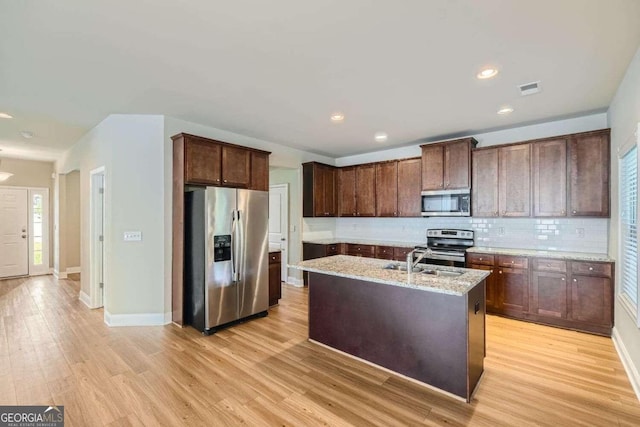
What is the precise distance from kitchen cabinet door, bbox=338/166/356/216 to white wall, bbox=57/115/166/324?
3.54m

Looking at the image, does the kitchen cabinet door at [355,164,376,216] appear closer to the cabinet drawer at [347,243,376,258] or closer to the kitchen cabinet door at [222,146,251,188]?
the cabinet drawer at [347,243,376,258]

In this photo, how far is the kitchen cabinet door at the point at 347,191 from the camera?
6164 mm

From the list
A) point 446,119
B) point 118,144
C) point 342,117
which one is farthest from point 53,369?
point 446,119

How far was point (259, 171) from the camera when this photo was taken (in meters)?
4.62

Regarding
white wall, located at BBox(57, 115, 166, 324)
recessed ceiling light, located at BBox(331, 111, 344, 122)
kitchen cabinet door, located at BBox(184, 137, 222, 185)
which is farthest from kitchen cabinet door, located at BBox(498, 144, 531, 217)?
white wall, located at BBox(57, 115, 166, 324)

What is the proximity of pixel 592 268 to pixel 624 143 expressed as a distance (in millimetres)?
1507

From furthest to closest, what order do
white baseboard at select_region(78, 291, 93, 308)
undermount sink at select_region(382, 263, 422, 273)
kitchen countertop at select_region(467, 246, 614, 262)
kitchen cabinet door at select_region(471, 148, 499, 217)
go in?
white baseboard at select_region(78, 291, 93, 308) < kitchen cabinet door at select_region(471, 148, 499, 217) < kitchen countertop at select_region(467, 246, 614, 262) < undermount sink at select_region(382, 263, 422, 273)

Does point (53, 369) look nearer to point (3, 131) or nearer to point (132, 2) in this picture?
point (132, 2)

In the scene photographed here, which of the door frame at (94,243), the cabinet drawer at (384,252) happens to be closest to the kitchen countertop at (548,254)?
the cabinet drawer at (384,252)

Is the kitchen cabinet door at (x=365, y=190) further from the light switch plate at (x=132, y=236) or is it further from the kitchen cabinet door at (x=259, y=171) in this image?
the light switch plate at (x=132, y=236)

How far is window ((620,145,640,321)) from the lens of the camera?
100 inches

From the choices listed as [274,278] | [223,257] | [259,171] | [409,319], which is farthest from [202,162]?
[409,319]

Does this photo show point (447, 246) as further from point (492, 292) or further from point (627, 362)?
point (627, 362)

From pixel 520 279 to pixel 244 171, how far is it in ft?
13.7
